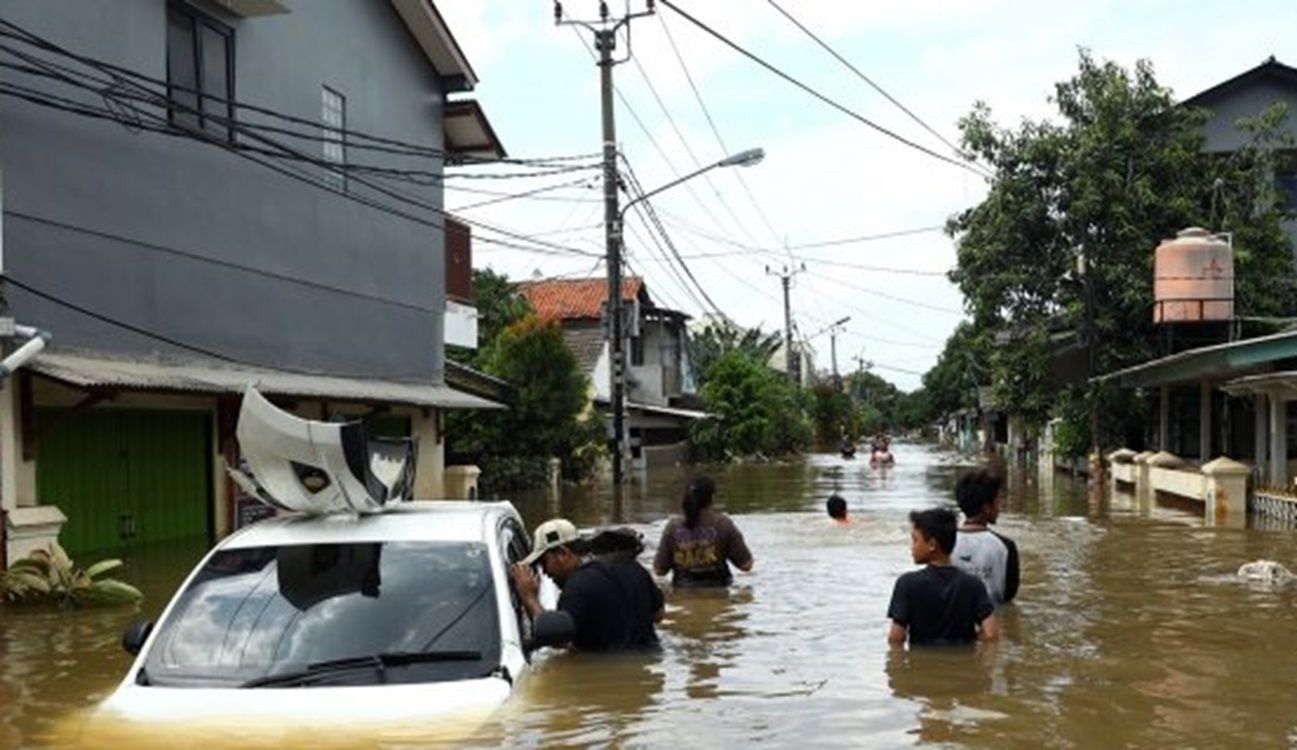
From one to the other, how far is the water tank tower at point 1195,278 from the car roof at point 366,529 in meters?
24.2

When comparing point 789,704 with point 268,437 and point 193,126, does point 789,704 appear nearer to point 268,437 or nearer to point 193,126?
point 268,437

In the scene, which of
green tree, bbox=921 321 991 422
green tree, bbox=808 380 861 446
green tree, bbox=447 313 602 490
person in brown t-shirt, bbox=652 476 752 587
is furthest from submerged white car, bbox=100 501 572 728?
green tree, bbox=808 380 861 446

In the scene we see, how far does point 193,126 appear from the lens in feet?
56.5

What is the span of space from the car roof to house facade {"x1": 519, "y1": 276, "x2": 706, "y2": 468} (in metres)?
39.7

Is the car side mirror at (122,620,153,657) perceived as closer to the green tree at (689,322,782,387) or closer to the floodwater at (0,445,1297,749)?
the floodwater at (0,445,1297,749)

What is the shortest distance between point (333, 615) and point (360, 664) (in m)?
0.36

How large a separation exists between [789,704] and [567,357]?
1003 inches

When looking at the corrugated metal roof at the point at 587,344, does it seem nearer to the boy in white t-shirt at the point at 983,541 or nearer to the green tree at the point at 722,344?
the green tree at the point at 722,344

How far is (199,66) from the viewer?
1747 cm

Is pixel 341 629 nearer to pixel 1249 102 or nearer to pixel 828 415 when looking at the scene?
pixel 1249 102

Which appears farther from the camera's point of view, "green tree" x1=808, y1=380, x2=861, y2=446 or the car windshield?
"green tree" x1=808, y1=380, x2=861, y2=446

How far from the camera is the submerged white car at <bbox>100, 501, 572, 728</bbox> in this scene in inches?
213

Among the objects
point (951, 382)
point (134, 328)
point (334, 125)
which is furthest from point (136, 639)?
point (951, 382)

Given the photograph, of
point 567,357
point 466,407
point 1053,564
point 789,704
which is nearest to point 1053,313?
point 567,357
